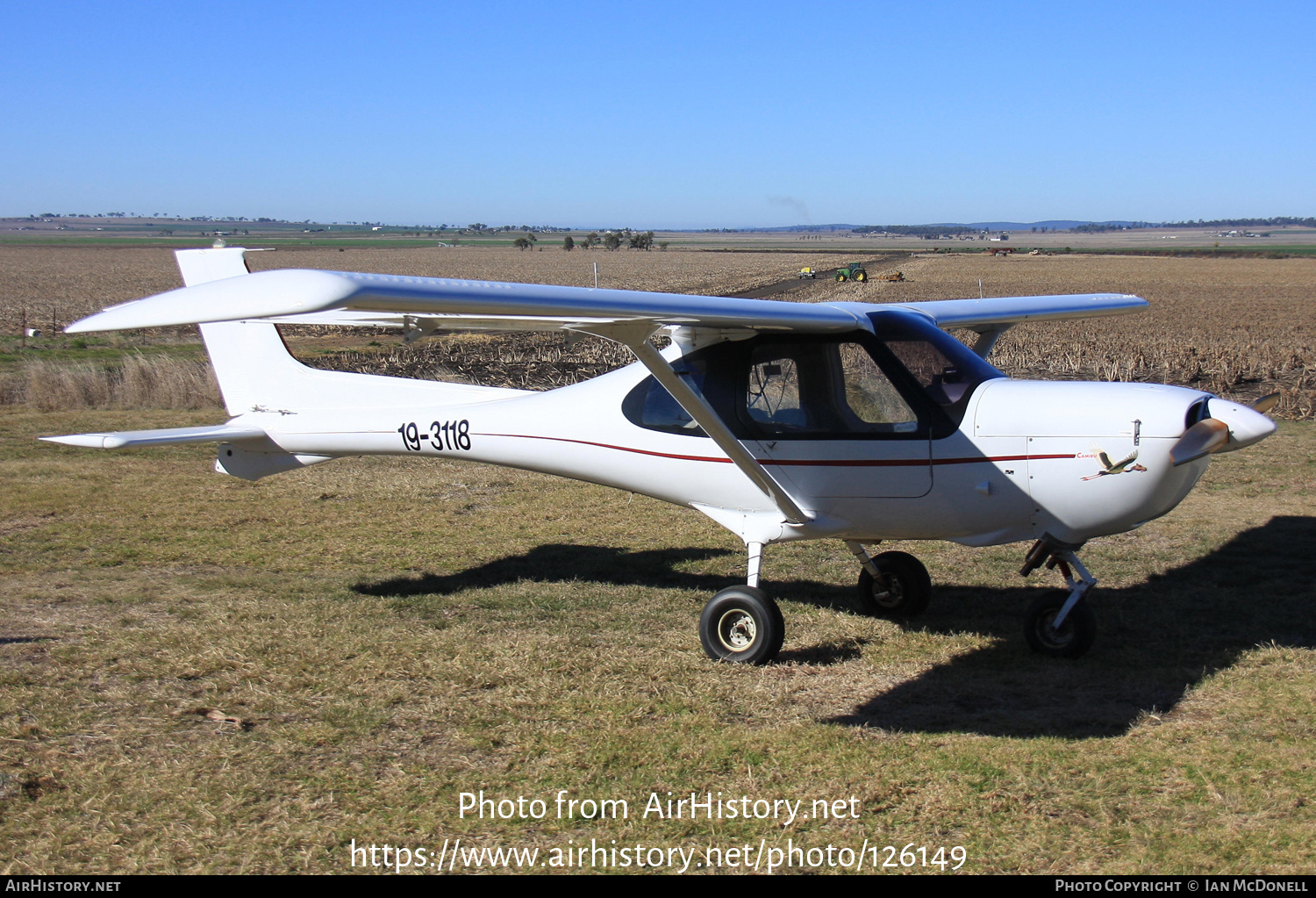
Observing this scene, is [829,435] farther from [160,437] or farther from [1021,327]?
[1021,327]

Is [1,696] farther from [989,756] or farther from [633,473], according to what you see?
[989,756]

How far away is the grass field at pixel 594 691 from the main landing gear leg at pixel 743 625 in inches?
5.5

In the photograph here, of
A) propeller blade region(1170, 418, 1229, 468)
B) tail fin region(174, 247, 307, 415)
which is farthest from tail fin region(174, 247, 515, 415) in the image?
propeller blade region(1170, 418, 1229, 468)

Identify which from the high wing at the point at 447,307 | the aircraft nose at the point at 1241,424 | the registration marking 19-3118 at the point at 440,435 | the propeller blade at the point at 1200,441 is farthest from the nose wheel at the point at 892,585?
the registration marking 19-3118 at the point at 440,435

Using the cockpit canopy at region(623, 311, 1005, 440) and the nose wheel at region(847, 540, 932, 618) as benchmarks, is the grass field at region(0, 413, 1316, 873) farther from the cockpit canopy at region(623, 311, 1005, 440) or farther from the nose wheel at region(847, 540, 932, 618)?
the cockpit canopy at region(623, 311, 1005, 440)

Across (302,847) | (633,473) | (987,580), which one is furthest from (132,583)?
(987,580)

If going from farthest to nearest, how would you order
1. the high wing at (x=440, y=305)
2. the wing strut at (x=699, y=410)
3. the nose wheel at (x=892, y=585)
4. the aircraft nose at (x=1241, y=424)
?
the nose wheel at (x=892, y=585) < the wing strut at (x=699, y=410) < the aircraft nose at (x=1241, y=424) < the high wing at (x=440, y=305)

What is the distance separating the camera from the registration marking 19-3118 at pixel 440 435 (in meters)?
7.36

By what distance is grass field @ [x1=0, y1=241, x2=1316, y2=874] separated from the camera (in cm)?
400

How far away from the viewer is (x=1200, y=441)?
5246 millimetres

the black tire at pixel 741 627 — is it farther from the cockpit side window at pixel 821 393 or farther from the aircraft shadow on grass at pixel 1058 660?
the cockpit side window at pixel 821 393

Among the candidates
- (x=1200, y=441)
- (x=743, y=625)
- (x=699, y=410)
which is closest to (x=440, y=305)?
(x=699, y=410)

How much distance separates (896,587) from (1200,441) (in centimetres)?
243

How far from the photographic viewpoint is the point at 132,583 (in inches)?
302
